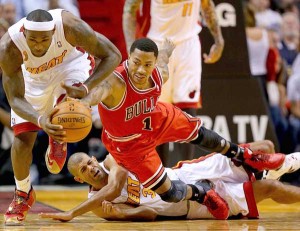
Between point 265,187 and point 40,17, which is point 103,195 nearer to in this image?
point 265,187

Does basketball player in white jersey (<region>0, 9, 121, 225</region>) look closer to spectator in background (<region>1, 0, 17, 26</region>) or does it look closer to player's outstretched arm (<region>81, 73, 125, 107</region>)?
player's outstretched arm (<region>81, 73, 125, 107</region>)

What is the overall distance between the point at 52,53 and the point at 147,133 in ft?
3.30

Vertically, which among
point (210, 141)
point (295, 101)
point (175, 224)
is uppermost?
point (210, 141)

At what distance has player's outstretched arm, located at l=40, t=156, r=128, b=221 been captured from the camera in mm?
6520

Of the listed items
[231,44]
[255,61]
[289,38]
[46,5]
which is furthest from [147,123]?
[289,38]

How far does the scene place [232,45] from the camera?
9836 millimetres

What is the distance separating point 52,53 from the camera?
21.1 ft

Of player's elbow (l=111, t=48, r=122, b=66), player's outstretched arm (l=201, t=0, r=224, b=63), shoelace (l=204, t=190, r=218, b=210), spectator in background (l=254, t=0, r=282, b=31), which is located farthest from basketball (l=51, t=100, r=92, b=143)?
spectator in background (l=254, t=0, r=282, b=31)

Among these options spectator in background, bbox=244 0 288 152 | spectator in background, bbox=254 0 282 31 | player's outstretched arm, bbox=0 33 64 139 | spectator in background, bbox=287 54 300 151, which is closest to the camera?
player's outstretched arm, bbox=0 33 64 139

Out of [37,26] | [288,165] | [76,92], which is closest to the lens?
[76,92]

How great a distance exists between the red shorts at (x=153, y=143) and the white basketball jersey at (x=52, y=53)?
26.8 inches

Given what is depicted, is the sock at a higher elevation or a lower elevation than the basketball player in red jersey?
lower

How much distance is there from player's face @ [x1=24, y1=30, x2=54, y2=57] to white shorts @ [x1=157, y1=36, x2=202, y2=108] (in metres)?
2.24

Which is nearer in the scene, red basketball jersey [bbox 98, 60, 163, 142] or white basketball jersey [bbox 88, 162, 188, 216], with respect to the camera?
red basketball jersey [bbox 98, 60, 163, 142]
